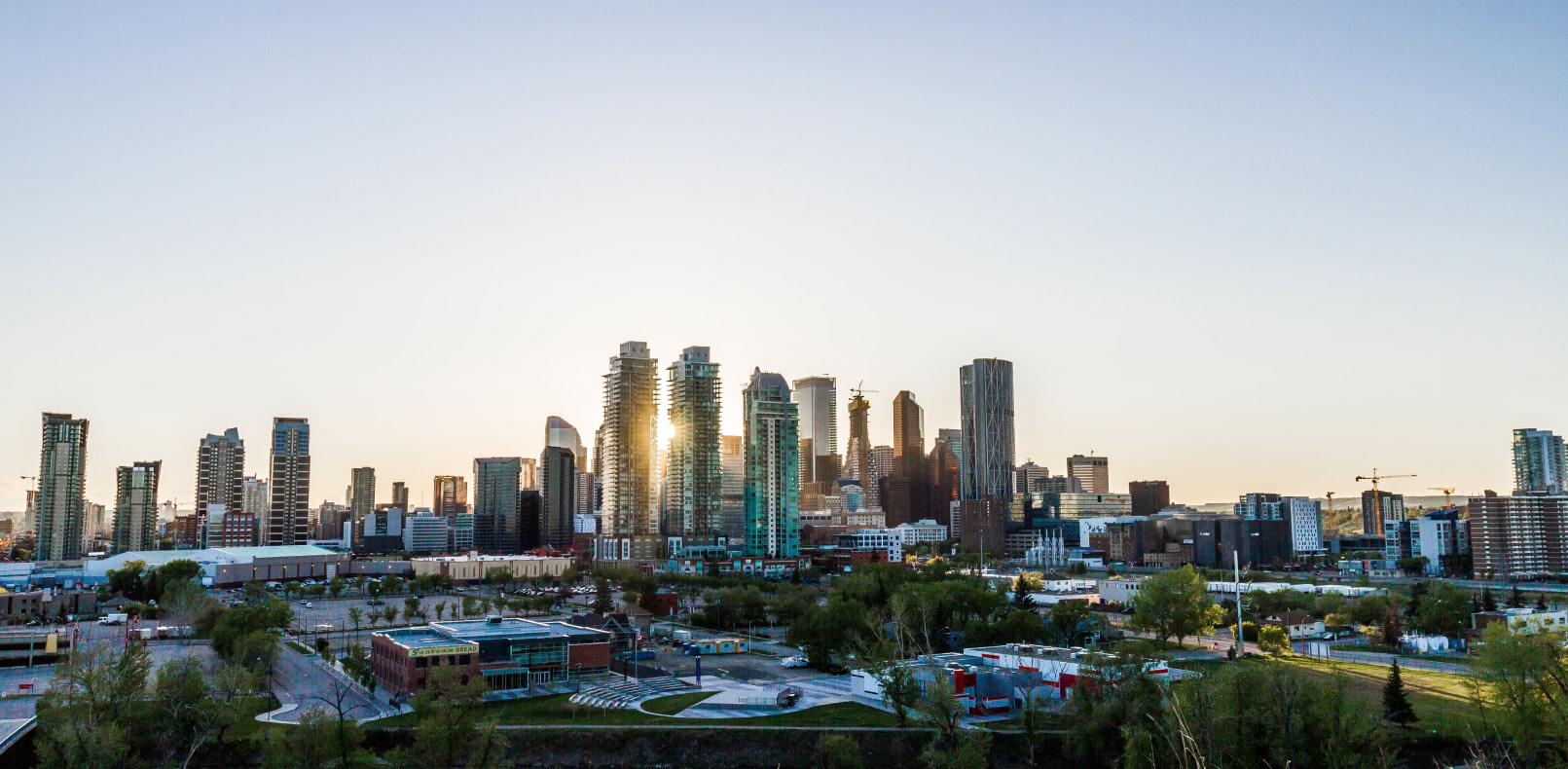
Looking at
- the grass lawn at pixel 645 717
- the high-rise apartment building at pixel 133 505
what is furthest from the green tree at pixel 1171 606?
the high-rise apartment building at pixel 133 505

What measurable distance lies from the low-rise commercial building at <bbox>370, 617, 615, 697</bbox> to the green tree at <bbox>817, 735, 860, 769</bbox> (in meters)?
15.5

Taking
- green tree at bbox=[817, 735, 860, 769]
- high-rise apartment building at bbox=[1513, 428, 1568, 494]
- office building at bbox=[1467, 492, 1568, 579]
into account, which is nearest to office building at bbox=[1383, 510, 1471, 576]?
office building at bbox=[1467, 492, 1568, 579]

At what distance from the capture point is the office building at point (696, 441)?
14450 cm

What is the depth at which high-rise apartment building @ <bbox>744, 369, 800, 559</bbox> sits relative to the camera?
130 m

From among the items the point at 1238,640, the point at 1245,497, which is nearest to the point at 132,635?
the point at 1238,640

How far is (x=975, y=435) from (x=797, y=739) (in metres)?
163

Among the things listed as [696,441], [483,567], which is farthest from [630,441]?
[483,567]

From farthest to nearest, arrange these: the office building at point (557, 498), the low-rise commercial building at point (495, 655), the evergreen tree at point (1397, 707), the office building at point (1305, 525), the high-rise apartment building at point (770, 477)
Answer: the office building at point (557, 498)
the office building at point (1305, 525)
the high-rise apartment building at point (770, 477)
the low-rise commercial building at point (495, 655)
the evergreen tree at point (1397, 707)

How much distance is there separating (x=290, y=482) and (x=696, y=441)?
49.6m

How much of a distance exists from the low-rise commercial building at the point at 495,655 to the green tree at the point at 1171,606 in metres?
29.2

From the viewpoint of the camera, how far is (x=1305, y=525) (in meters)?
162

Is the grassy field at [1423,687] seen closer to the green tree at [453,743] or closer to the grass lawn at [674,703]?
the grass lawn at [674,703]

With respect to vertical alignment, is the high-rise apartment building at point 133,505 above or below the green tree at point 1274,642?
above

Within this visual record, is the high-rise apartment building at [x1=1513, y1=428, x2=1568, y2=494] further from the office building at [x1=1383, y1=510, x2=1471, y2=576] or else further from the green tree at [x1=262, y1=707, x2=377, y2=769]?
the green tree at [x1=262, y1=707, x2=377, y2=769]
